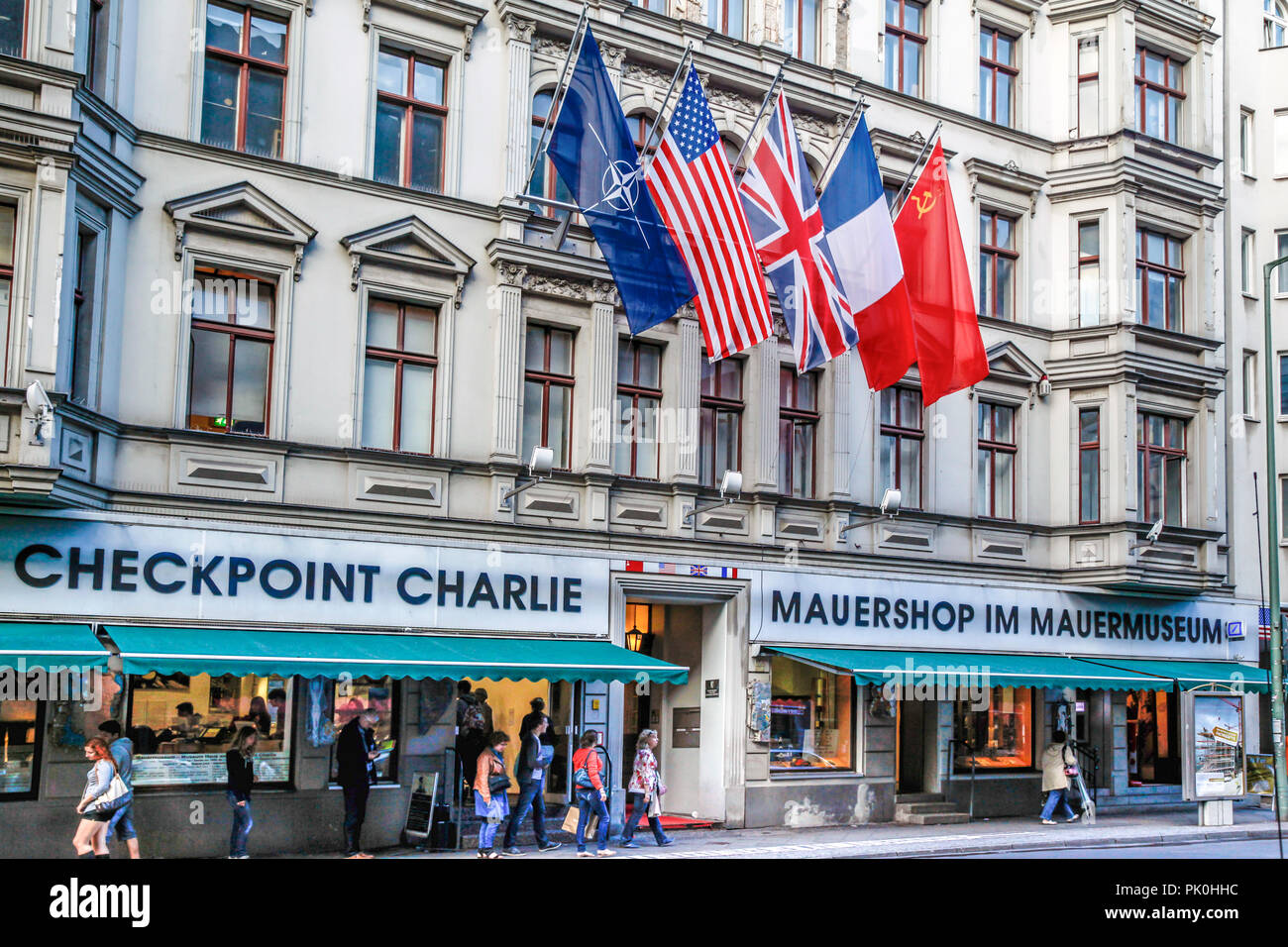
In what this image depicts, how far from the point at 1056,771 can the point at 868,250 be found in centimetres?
1060

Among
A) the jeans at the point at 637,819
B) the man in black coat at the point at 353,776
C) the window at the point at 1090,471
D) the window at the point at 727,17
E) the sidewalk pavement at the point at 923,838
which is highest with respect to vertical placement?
the window at the point at 727,17

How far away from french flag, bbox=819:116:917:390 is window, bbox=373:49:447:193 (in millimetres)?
6176

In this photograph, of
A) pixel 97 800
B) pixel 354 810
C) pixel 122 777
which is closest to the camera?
pixel 97 800

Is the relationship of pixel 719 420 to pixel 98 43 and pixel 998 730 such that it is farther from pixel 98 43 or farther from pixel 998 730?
pixel 98 43

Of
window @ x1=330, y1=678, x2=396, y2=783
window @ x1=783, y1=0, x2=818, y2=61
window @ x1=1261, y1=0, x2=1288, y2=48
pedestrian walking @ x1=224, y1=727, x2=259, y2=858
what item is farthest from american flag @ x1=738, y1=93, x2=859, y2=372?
window @ x1=1261, y1=0, x2=1288, y2=48

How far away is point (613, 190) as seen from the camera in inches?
720

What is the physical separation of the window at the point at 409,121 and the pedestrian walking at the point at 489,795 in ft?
28.7

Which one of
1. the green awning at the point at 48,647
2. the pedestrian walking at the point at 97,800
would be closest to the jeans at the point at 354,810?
the pedestrian walking at the point at 97,800

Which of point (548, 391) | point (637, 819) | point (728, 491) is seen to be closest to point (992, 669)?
point (728, 491)

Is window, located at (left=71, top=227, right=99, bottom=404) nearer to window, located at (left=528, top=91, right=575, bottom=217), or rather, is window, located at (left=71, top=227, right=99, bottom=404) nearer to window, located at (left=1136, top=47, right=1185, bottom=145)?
window, located at (left=528, top=91, right=575, bottom=217)

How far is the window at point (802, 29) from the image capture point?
954 inches

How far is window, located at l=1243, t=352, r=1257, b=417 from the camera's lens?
3200 cm

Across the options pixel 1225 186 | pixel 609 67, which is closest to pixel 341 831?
pixel 609 67

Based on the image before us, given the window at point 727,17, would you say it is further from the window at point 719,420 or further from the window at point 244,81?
the window at point 244,81
